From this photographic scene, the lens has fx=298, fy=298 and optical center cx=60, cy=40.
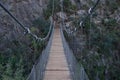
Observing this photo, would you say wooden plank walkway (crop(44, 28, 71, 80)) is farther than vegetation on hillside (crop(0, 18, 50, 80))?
No

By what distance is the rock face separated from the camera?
29.3ft

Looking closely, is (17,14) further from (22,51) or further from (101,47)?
(101,47)

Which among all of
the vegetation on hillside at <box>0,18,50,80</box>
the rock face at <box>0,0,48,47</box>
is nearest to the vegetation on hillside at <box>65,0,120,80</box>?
the vegetation on hillside at <box>0,18,50,80</box>

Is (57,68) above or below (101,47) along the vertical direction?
above

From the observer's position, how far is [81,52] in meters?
9.25

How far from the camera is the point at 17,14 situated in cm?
958

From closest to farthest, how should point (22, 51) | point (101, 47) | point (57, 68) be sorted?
point (57, 68), point (22, 51), point (101, 47)

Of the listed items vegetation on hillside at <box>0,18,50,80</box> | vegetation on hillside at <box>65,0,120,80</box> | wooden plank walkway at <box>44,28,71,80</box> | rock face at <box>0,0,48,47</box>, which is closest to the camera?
wooden plank walkway at <box>44,28,71,80</box>

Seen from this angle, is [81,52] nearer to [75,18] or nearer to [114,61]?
[114,61]

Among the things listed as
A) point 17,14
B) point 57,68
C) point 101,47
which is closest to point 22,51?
point 17,14

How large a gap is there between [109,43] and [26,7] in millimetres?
3049

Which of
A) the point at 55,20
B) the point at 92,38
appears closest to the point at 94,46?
the point at 92,38

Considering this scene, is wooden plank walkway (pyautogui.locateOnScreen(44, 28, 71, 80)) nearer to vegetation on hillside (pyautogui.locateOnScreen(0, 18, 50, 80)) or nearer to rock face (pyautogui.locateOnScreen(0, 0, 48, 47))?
vegetation on hillside (pyautogui.locateOnScreen(0, 18, 50, 80))

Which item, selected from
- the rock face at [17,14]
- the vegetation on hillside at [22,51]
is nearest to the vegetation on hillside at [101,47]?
the vegetation on hillside at [22,51]
